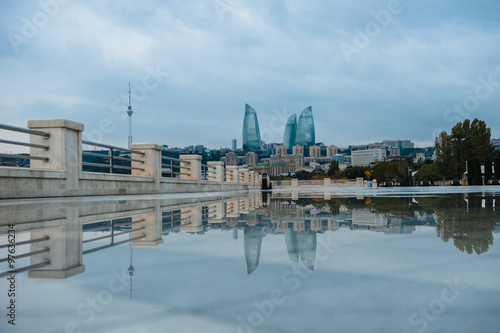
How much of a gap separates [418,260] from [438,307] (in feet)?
2.58

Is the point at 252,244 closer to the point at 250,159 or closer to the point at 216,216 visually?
the point at 216,216

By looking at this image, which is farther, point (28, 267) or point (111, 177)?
point (111, 177)

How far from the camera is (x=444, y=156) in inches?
2598

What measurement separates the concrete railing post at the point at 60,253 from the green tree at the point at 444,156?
228ft

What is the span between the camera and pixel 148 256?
2.26 meters

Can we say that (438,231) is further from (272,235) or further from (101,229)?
(101,229)

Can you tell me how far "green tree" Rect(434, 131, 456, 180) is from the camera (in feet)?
213

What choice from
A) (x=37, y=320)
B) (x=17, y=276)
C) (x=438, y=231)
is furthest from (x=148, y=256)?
(x=438, y=231)

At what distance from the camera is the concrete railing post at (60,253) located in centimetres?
181

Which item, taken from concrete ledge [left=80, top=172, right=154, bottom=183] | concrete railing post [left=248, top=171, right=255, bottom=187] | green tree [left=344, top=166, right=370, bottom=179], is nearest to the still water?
concrete ledge [left=80, top=172, right=154, bottom=183]

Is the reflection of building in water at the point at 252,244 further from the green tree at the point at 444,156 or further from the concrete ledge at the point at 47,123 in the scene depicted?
the green tree at the point at 444,156

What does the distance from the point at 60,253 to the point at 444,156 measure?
71.2 metres

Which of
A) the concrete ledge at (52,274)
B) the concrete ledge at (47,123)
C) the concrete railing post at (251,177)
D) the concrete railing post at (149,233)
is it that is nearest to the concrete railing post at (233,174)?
the concrete railing post at (251,177)

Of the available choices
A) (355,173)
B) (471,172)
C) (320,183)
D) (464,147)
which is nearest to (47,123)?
(471,172)
